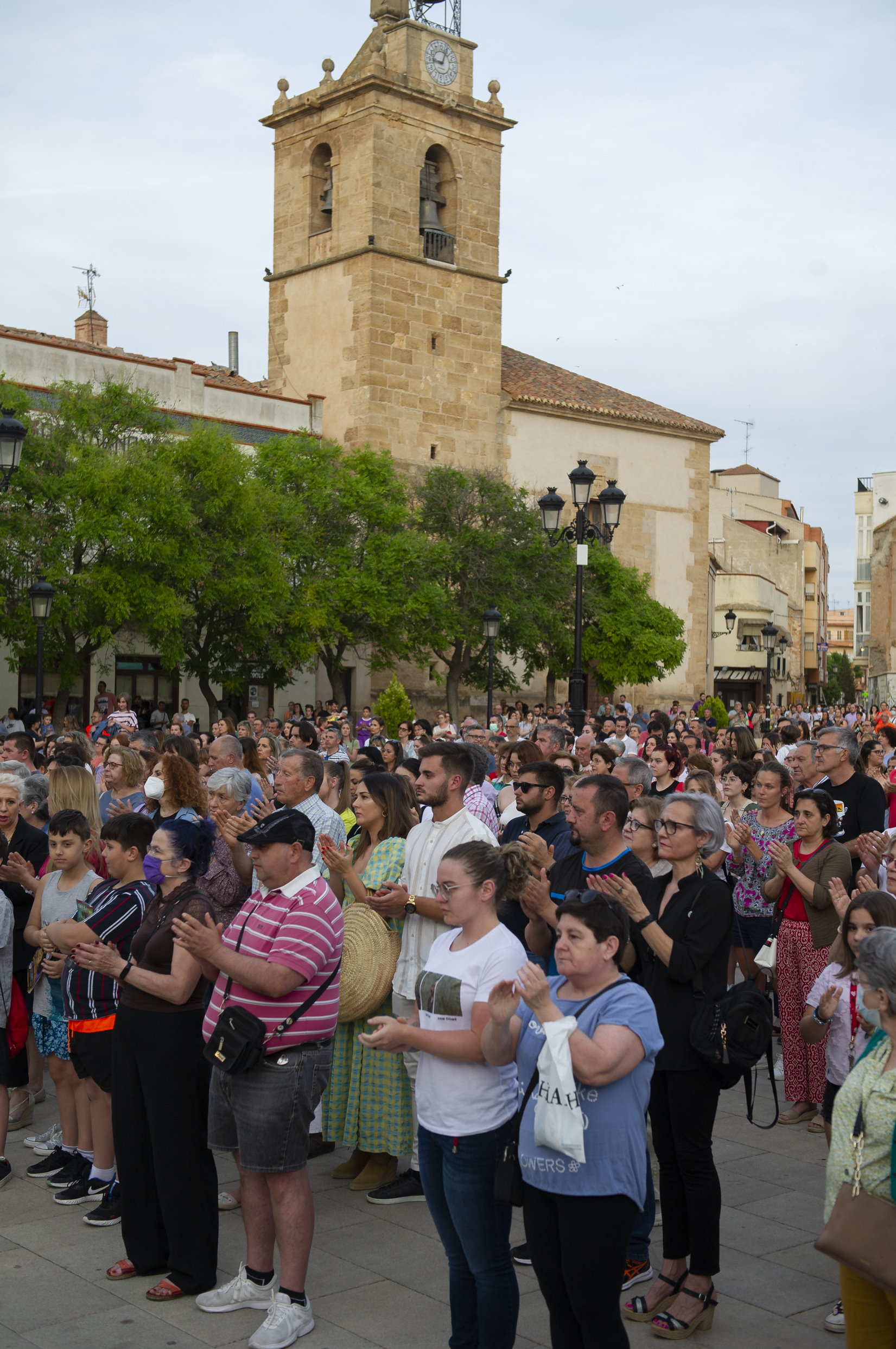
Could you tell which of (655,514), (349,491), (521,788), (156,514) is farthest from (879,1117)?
(655,514)

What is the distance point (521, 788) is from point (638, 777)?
1731 millimetres

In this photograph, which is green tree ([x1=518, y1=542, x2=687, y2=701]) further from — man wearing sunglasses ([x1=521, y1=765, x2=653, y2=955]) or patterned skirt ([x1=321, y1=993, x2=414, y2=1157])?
man wearing sunglasses ([x1=521, y1=765, x2=653, y2=955])

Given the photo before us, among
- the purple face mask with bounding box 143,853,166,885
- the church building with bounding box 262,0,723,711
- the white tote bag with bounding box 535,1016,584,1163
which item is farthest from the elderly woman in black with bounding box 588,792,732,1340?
the church building with bounding box 262,0,723,711

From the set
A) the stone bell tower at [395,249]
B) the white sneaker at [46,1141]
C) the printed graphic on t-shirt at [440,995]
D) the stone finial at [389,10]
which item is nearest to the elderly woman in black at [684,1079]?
the printed graphic on t-shirt at [440,995]

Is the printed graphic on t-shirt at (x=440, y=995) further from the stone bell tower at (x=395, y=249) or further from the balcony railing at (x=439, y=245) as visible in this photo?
the balcony railing at (x=439, y=245)

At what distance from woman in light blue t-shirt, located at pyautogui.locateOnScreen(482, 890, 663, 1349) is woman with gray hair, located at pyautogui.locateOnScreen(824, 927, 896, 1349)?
0.53m

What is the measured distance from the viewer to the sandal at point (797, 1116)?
7246 mm

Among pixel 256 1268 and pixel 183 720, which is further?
pixel 183 720

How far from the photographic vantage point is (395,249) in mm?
38156

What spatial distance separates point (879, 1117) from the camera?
3688 millimetres

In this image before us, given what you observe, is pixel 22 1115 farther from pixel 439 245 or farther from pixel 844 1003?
pixel 439 245

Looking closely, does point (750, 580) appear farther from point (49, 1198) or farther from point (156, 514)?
point (49, 1198)

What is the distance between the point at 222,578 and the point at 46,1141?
2227 cm

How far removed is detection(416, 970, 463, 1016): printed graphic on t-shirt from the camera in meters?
4.22
